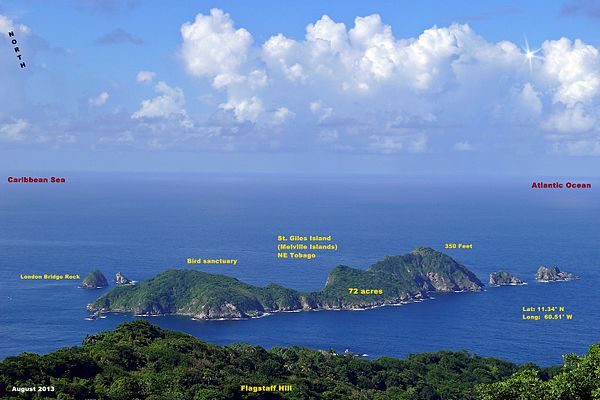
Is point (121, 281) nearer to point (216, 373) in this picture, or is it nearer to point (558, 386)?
point (216, 373)

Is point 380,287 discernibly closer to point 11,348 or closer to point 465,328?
point 465,328

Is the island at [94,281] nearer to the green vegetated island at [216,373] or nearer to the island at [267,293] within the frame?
the island at [267,293]

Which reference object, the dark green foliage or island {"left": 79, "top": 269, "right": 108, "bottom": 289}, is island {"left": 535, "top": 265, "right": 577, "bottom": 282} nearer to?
island {"left": 79, "top": 269, "right": 108, "bottom": 289}

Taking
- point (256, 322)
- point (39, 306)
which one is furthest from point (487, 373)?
point (39, 306)

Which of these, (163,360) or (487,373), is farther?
(487,373)

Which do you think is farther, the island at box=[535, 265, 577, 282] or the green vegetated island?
the island at box=[535, 265, 577, 282]

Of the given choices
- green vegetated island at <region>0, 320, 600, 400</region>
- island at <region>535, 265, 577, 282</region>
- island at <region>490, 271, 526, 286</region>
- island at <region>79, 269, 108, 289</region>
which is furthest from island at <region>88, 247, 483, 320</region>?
green vegetated island at <region>0, 320, 600, 400</region>

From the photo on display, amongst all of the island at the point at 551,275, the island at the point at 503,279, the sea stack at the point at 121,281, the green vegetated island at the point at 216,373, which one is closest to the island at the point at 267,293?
the island at the point at 503,279
